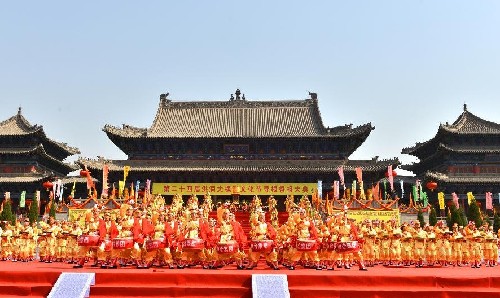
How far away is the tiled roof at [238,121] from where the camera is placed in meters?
30.2

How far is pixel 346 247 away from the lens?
10703 millimetres

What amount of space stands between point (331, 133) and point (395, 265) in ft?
60.9

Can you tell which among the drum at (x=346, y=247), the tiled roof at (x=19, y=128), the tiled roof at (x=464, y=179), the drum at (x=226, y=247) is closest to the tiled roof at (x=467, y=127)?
the tiled roof at (x=464, y=179)

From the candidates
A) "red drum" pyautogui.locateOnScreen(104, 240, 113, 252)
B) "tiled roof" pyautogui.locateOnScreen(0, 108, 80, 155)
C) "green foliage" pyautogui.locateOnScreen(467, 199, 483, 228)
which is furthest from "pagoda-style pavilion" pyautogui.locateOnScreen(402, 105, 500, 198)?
"tiled roof" pyautogui.locateOnScreen(0, 108, 80, 155)

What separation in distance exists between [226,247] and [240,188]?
17.9 metres

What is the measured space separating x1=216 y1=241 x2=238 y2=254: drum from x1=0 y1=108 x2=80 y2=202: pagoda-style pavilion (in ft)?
78.4

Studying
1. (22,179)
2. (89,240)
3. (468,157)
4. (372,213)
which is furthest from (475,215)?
(22,179)

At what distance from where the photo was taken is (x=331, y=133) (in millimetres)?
30250

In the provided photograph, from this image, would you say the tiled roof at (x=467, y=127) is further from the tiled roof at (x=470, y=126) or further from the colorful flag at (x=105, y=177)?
the colorful flag at (x=105, y=177)

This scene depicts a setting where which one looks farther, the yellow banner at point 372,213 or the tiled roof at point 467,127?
the tiled roof at point 467,127

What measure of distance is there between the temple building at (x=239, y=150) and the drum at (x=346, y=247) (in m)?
17.0

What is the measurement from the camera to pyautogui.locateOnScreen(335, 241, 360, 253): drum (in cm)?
1070

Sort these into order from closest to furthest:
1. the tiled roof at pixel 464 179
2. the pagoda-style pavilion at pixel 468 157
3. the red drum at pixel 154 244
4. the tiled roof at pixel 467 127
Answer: the red drum at pixel 154 244
the tiled roof at pixel 464 179
the pagoda-style pavilion at pixel 468 157
the tiled roof at pixel 467 127

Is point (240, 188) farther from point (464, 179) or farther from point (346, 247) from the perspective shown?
point (346, 247)
